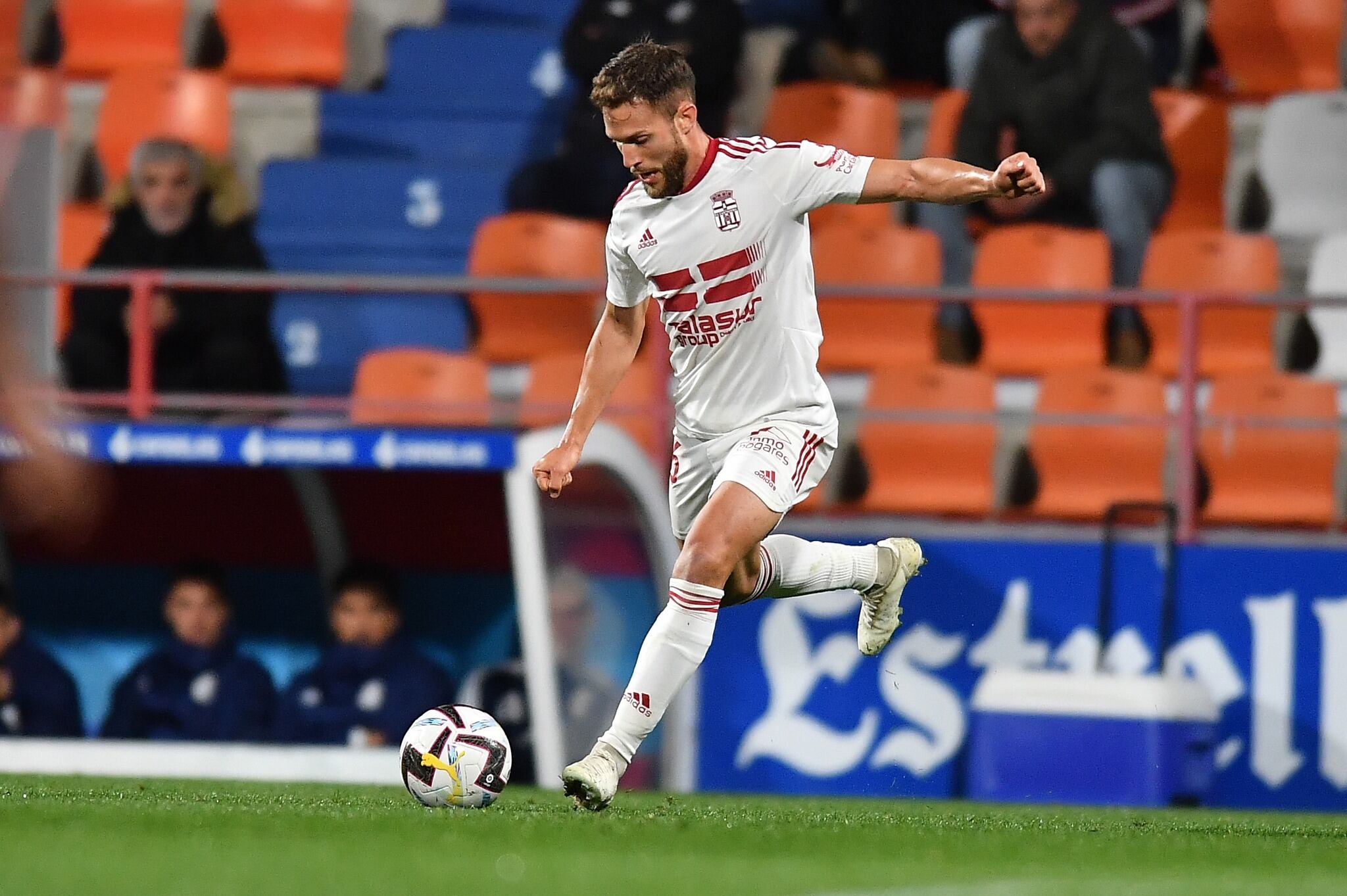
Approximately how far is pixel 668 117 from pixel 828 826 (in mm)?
1910

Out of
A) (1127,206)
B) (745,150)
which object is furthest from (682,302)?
(1127,206)

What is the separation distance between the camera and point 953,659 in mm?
10008

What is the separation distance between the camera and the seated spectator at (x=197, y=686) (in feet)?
34.0

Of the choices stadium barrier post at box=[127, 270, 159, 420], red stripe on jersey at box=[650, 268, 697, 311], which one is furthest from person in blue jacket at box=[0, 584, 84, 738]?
red stripe on jersey at box=[650, 268, 697, 311]

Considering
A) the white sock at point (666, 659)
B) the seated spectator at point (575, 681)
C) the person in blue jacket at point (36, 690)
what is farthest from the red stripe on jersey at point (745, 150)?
the person in blue jacket at point (36, 690)

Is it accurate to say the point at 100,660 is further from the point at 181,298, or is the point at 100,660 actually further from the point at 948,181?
the point at 948,181

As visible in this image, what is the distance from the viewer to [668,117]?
6133 mm

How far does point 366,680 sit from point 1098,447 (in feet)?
11.3

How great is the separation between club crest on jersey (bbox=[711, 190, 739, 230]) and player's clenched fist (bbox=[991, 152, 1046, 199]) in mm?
724

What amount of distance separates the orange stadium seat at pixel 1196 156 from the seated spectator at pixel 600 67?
2.30m

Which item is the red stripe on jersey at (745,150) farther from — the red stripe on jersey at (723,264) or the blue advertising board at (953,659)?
the blue advertising board at (953,659)

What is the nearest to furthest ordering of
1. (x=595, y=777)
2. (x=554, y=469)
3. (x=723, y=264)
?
(x=595, y=777) < (x=554, y=469) < (x=723, y=264)

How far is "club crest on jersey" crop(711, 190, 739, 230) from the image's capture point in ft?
20.7

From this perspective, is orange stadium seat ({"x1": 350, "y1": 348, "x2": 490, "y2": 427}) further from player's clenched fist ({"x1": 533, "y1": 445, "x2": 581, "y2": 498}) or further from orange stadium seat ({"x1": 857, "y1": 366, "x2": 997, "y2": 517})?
player's clenched fist ({"x1": 533, "y1": 445, "x2": 581, "y2": 498})
